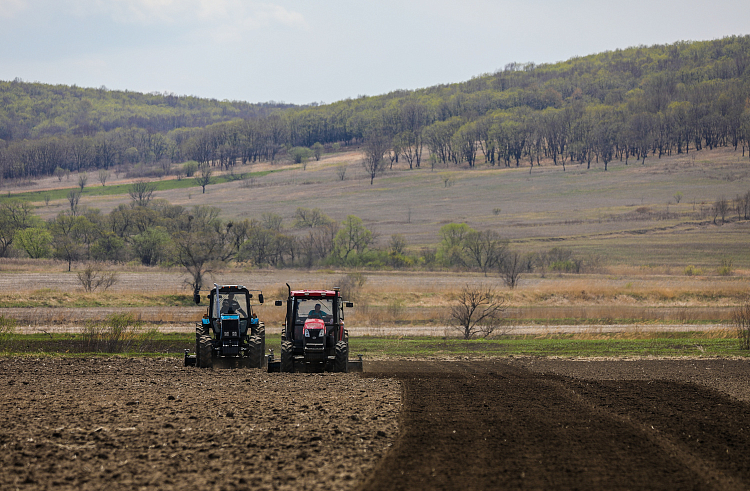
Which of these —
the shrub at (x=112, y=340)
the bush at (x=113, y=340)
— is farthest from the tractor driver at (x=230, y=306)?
the shrub at (x=112, y=340)

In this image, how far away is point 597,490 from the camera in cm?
835

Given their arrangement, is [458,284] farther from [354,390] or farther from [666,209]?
A: [666,209]

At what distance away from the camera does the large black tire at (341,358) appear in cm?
1843

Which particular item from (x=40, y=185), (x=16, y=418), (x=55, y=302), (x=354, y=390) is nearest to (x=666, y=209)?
(x=55, y=302)

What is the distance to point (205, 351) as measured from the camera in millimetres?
19328

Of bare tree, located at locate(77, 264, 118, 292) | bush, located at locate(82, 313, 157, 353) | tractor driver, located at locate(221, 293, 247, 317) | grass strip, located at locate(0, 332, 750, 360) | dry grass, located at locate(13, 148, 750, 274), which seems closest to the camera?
tractor driver, located at locate(221, 293, 247, 317)

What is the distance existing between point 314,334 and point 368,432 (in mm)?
7449

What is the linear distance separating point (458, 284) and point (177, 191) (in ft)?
336

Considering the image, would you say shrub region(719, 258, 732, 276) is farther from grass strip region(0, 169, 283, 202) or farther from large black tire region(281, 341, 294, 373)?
grass strip region(0, 169, 283, 202)

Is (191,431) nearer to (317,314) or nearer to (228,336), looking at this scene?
(317,314)

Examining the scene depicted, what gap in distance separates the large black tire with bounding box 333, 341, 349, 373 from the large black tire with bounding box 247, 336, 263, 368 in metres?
2.69

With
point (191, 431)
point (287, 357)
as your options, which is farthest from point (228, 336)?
point (191, 431)

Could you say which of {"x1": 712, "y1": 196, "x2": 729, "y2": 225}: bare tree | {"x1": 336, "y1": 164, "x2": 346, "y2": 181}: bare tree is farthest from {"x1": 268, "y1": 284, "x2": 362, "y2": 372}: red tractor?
{"x1": 336, "y1": 164, "x2": 346, "y2": 181}: bare tree

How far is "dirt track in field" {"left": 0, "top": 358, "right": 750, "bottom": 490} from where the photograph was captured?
8781 mm
